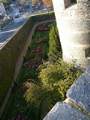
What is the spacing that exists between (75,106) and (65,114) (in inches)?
3.2

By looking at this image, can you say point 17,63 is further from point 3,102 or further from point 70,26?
point 70,26

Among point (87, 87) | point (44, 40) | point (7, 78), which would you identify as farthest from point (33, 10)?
point (87, 87)

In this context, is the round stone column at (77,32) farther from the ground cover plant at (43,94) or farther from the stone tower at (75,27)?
the ground cover plant at (43,94)

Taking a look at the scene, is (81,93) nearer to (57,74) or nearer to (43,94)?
(43,94)

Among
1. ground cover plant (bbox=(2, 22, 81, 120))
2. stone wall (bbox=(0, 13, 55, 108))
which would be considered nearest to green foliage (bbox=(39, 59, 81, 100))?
ground cover plant (bbox=(2, 22, 81, 120))

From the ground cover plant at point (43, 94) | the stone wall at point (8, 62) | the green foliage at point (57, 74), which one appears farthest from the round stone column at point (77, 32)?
the stone wall at point (8, 62)

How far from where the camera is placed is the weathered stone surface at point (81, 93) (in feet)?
4.08

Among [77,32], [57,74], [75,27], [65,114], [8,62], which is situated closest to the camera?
[65,114]

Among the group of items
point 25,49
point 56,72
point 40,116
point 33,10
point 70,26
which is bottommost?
point 33,10

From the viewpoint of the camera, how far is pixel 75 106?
126 centimetres

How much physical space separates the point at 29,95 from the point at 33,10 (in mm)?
76914

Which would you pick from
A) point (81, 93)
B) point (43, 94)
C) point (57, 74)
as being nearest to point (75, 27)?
point (57, 74)

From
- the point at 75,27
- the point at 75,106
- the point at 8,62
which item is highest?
the point at 75,106

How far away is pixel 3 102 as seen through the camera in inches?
589
